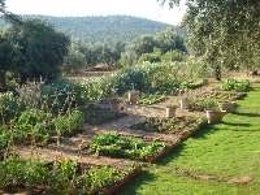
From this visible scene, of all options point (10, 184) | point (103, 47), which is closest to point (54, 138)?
point (10, 184)

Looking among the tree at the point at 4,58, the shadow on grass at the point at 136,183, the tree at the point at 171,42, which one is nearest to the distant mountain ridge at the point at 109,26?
the tree at the point at 171,42

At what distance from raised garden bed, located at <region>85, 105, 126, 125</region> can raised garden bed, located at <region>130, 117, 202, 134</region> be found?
147cm

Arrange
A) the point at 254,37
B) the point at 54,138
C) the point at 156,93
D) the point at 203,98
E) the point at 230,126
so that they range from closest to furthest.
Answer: the point at 254,37, the point at 54,138, the point at 230,126, the point at 203,98, the point at 156,93

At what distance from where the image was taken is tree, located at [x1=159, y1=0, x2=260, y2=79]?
35.8 ft

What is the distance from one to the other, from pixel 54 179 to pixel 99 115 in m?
10.2

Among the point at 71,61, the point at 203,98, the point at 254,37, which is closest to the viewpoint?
the point at 254,37

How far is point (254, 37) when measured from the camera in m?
11.5

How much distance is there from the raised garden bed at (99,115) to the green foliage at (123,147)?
366cm

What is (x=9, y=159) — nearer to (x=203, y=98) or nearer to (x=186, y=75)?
(x=203, y=98)

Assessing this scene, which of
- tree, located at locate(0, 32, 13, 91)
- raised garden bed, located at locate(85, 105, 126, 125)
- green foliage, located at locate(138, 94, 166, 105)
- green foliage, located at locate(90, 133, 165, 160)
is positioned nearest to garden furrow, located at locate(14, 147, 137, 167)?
green foliage, located at locate(90, 133, 165, 160)

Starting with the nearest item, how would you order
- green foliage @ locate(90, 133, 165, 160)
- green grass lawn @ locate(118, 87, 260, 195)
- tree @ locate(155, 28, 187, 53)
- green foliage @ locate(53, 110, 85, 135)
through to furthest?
1. green grass lawn @ locate(118, 87, 260, 195)
2. green foliage @ locate(90, 133, 165, 160)
3. green foliage @ locate(53, 110, 85, 135)
4. tree @ locate(155, 28, 187, 53)

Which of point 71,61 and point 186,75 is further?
point 71,61

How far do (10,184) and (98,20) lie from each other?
17392 cm

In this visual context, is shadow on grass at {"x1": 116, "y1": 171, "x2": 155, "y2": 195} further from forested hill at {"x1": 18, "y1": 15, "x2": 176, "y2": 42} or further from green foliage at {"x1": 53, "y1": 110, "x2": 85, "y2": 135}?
forested hill at {"x1": 18, "y1": 15, "x2": 176, "y2": 42}
